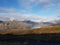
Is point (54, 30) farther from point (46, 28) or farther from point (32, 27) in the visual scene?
point (32, 27)

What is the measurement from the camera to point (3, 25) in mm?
8461

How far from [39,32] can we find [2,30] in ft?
5.44

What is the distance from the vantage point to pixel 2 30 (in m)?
8.47

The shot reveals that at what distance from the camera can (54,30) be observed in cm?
823
